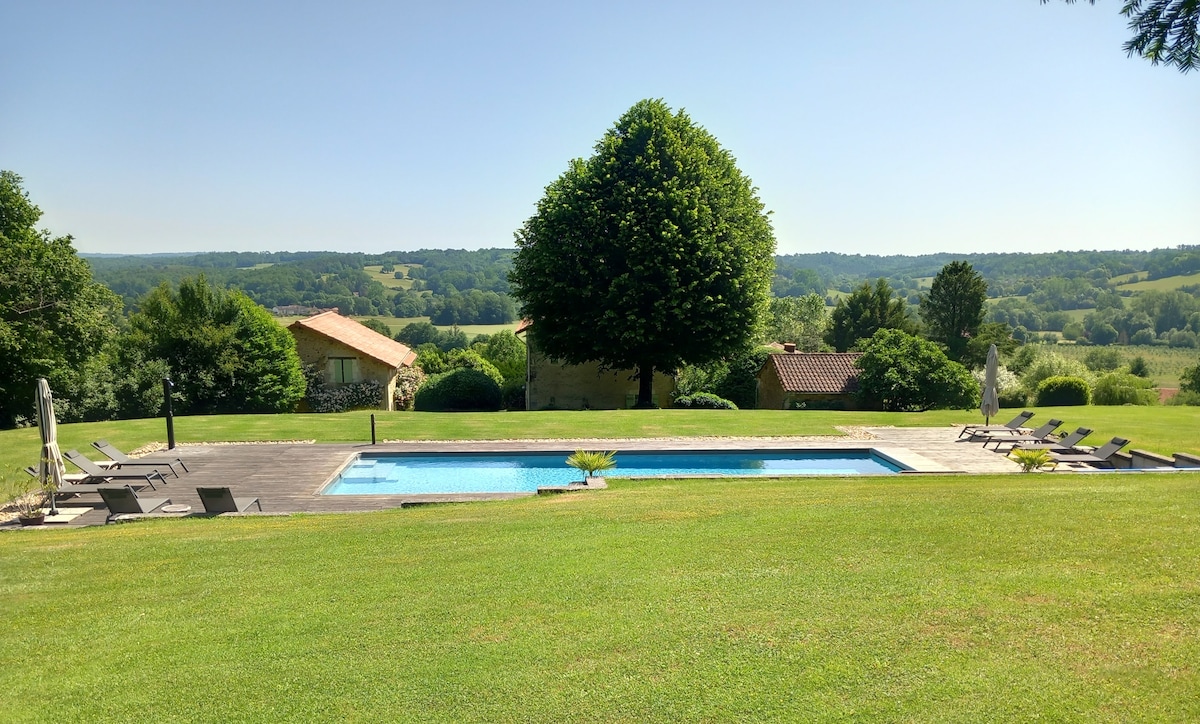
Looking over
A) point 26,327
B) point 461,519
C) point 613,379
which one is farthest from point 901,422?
point 26,327

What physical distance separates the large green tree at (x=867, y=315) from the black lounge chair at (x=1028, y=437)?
1746 inches

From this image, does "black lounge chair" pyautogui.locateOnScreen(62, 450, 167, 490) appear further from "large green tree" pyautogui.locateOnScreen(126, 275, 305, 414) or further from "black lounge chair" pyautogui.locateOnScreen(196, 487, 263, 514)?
"large green tree" pyautogui.locateOnScreen(126, 275, 305, 414)

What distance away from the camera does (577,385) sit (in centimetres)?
3484

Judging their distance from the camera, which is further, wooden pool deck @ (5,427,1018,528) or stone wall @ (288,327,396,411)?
stone wall @ (288,327,396,411)

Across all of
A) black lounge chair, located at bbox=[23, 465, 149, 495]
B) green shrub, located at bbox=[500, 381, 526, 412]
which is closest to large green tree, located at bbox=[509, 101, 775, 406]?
green shrub, located at bbox=[500, 381, 526, 412]

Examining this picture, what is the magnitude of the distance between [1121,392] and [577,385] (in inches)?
927

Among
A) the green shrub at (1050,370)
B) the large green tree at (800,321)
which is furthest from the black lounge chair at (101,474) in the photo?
the large green tree at (800,321)

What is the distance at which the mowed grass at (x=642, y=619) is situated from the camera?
478 centimetres

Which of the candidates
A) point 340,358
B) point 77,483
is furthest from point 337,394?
point 77,483

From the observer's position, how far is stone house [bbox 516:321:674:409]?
3438 cm

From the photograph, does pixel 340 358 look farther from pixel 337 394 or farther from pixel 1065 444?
pixel 1065 444

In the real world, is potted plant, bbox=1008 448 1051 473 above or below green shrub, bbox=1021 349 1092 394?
above

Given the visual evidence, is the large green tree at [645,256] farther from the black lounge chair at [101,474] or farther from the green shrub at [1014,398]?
the black lounge chair at [101,474]

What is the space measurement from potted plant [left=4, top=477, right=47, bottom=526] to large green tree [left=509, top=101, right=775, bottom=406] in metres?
17.5
